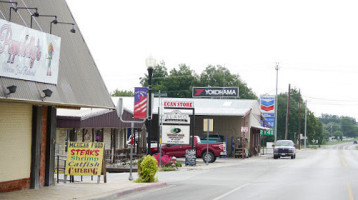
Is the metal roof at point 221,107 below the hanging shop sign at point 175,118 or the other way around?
the other way around

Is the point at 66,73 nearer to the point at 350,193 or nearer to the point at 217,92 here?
the point at 350,193

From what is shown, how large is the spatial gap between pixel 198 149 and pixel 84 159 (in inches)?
775

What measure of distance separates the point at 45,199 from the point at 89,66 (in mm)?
5665

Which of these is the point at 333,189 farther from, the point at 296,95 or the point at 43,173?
the point at 296,95

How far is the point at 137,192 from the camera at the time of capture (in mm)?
17156

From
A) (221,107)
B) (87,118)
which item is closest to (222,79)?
(221,107)

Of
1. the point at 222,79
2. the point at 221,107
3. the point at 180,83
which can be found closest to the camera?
the point at 221,107

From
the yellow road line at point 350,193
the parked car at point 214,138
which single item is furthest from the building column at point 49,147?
the parked car at point 214,138

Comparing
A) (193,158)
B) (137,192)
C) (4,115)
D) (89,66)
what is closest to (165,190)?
(137,192)

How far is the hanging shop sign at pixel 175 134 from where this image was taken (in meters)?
31.4

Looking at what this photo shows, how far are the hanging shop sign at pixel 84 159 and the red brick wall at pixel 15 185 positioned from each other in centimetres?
265

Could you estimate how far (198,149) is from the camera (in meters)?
37.3

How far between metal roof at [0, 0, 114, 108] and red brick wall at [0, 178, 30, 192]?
2391 mm

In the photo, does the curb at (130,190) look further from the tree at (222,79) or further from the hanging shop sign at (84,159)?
the tree at (222,79)
